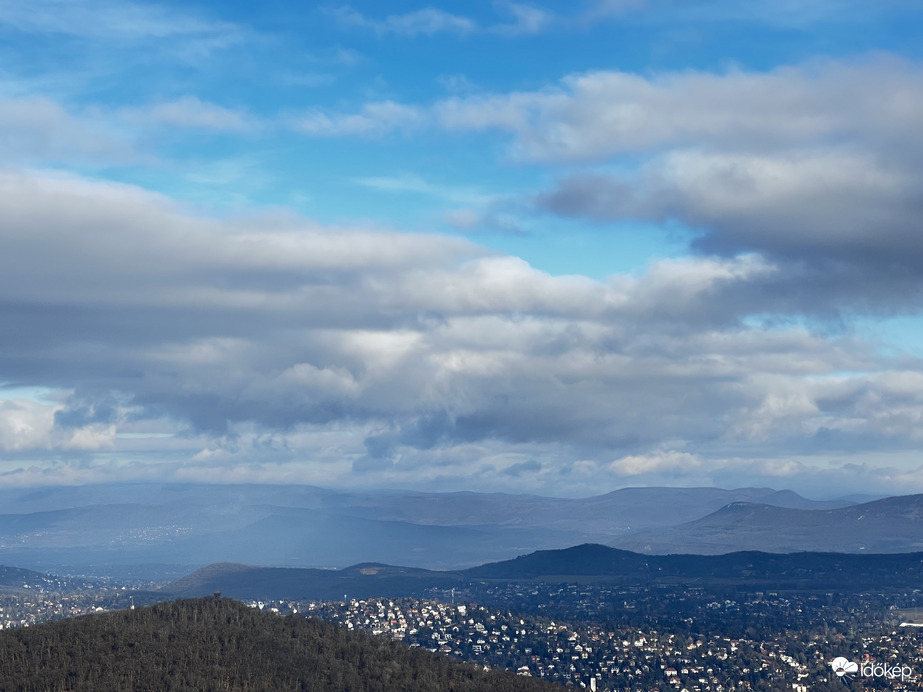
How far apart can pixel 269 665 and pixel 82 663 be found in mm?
26592

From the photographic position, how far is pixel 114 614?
7608 inches

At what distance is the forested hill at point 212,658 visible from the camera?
15525 cm

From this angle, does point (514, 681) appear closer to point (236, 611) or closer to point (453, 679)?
point (453, 679)

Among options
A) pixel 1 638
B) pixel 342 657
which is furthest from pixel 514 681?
pixel 1 638

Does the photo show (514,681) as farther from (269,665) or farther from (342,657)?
(269,665)

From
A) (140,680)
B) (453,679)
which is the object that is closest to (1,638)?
(140,680)

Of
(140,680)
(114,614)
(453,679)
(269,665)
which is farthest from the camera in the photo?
(114,614)

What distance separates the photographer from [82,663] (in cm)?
15812

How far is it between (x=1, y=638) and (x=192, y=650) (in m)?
29.7

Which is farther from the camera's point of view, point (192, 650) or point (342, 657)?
point (342, 657)

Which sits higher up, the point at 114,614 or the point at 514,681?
the point at 114,614

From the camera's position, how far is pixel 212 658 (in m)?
166

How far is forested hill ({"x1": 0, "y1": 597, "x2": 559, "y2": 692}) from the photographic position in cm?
15525

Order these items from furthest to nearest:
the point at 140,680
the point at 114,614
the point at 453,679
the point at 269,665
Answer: the point at 114,614 → the point at 453,679 → the point at 269,665 → the point at 140,680
